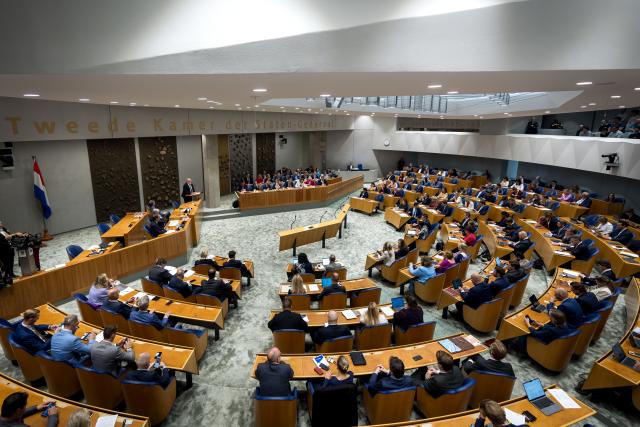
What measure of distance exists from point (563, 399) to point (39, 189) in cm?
1428

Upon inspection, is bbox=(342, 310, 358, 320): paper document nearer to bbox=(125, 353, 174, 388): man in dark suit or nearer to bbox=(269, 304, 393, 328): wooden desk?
bbox=(269, 304, 393, 328): wooden desk

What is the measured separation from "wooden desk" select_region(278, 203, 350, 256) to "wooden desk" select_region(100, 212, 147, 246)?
14.5 feet

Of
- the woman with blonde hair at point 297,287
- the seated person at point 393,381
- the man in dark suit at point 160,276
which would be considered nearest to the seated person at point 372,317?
the seated person at point 393,381

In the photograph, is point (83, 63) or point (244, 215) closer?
point (83, 63)

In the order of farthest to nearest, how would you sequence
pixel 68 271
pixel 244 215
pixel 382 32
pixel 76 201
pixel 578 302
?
pixel 244 215
pixel 76 201
pixel 68 271
pixel 578 302
pixel 382 32

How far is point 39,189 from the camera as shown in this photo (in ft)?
37.5

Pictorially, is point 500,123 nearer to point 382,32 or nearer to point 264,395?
point 382,32

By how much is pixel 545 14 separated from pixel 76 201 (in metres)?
14.8

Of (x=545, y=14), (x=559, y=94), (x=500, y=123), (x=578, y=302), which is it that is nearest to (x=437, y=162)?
(x=500, y=123)

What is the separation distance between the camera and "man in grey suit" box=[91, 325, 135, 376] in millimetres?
4703

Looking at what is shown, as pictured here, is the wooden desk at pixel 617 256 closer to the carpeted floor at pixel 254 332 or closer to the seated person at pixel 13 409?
the carpeted floor at pixel 254 332

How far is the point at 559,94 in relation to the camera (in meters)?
11.7

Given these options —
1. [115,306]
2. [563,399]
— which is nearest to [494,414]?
[563,399]

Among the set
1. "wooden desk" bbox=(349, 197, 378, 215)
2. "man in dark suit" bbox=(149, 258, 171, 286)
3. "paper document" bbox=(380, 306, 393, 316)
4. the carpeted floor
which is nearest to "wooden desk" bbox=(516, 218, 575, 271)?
the carpeted floor
